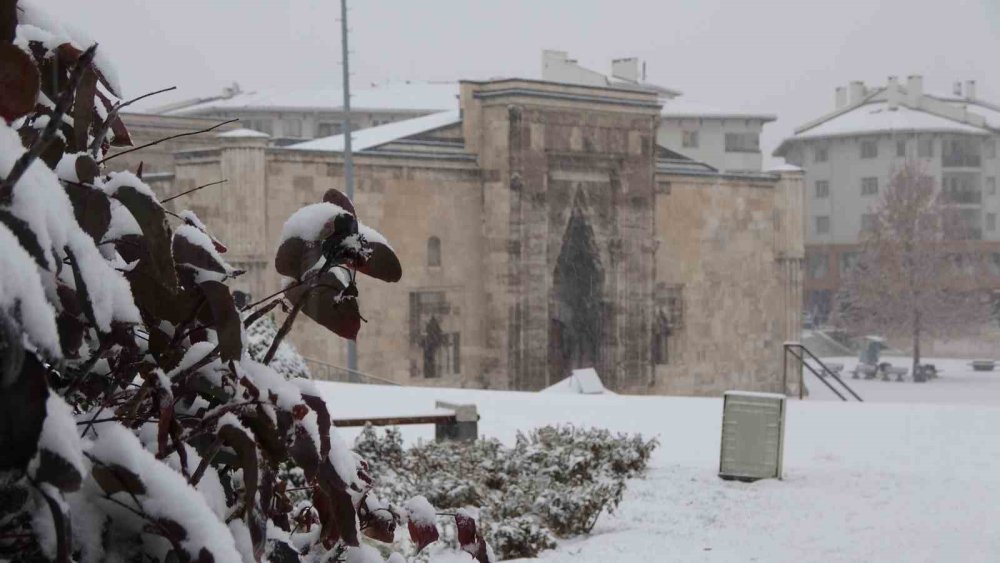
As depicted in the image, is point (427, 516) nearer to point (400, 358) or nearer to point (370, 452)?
point (370, 452)

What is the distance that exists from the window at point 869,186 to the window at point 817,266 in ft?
13.8

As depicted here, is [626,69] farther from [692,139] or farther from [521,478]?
[521,478]

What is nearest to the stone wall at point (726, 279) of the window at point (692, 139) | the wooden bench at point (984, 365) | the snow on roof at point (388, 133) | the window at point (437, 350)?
the snow on roof at point (388, 133)

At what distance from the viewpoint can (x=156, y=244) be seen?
1607 mm

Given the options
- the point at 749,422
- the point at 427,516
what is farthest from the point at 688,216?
the point at 427,516

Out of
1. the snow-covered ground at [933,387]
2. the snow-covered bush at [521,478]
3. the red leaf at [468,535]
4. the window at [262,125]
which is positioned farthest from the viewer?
the window at [262,125]

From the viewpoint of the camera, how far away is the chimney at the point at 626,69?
5416cm

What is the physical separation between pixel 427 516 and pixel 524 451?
268 inches

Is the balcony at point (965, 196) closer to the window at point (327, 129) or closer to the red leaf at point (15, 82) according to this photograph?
the window at point (327, 129)

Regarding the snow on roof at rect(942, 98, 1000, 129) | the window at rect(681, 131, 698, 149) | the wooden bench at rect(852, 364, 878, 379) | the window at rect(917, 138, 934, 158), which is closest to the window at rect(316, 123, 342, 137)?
the window at rect(681, 131, 698, 149)

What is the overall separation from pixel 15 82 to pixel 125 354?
0.55 m

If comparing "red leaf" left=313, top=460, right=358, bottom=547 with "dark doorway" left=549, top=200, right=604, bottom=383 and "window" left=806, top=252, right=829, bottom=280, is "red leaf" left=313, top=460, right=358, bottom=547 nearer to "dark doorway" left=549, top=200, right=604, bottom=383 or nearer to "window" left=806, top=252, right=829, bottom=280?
"dark doorway" left=549, top=200, right=604, bottom=383

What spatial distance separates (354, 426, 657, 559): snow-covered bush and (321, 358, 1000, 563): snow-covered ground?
19 cm

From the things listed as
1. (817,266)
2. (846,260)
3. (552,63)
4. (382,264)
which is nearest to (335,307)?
(382,264)
